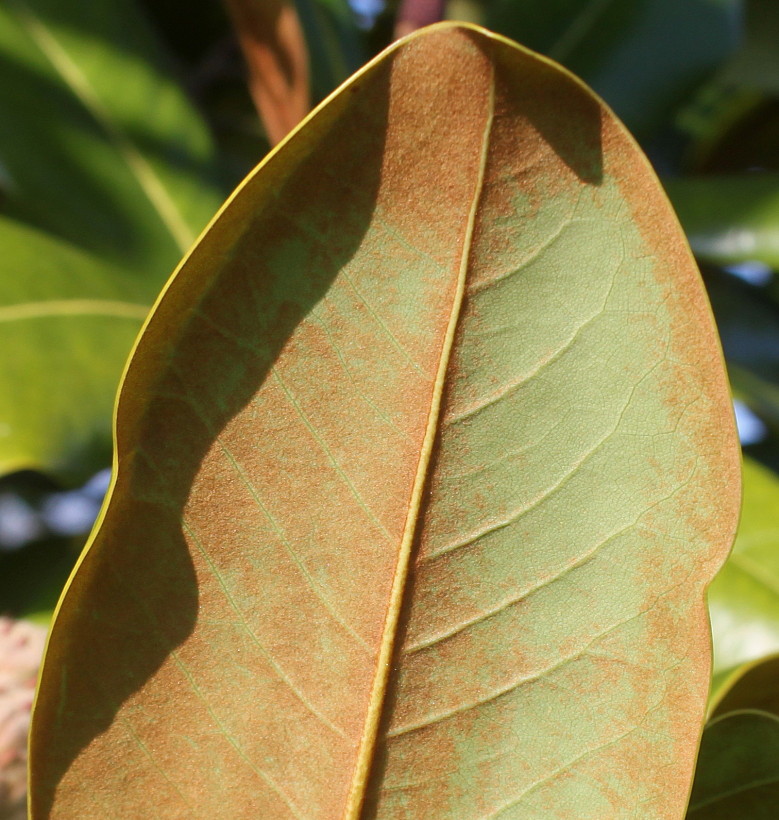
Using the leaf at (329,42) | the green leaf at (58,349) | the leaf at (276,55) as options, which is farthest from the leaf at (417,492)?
the leaf at (329,42)

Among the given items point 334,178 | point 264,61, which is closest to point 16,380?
point 264,61

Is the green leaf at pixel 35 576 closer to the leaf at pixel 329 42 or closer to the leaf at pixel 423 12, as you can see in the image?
the leaf at pixel 329 42

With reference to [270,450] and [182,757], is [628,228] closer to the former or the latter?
[270,450]

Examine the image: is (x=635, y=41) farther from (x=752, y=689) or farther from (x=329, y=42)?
(x=752, y=689)

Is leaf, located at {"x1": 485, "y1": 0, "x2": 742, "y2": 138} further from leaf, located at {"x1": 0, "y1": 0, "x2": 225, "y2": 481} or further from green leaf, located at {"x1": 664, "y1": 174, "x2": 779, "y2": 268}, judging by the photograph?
leaf, located at {"x1": 0, "y1": 0, "x2": 225, "y2": 481}

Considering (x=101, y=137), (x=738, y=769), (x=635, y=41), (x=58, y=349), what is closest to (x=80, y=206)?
(x=101, y=137)

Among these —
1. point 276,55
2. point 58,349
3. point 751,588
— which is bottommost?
point 751,588

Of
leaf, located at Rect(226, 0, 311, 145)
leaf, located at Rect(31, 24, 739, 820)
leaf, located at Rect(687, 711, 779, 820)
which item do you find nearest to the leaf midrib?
leaf, located at Rect(31, 24, 739, 820)
